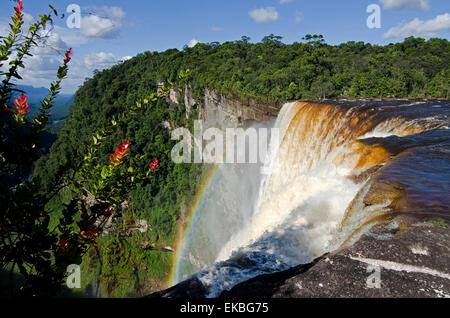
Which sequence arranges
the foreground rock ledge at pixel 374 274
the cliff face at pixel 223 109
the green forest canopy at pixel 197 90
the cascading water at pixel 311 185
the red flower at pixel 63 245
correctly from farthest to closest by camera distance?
the cliff face at pixel 223 109, the green forest canopy at pixel 197 90, the cascading water at pixel 311 185, the foreground rock ledge at pixel 374 274, the red flower at pixel 63 245

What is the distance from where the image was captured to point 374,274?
2.82 metres

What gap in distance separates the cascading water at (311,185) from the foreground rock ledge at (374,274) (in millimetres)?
665

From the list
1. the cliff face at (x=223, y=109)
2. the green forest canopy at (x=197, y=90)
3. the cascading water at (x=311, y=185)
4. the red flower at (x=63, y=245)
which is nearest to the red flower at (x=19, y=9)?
the red flower at (x=63, y=245)

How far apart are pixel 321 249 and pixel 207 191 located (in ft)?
83.2

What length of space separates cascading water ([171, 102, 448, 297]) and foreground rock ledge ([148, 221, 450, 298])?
2.18 feet

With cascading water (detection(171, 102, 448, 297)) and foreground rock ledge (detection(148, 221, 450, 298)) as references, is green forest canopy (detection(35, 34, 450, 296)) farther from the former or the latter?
foreground rock ledge (detection(148, 221, 450, 298))

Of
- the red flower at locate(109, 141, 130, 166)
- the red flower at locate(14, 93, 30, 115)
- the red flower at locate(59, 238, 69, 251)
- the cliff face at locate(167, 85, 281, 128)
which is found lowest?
the red flower at locate(59, 238, 69, 251)

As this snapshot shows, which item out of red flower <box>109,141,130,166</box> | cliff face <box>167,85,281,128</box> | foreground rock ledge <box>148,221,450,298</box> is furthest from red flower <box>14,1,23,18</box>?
cliff face <box>167,85,281,128</box>

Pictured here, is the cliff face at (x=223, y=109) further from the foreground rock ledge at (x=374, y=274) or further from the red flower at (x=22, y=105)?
the red flower at (x=22, y=105)

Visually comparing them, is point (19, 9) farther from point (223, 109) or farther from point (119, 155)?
point (223, 109)

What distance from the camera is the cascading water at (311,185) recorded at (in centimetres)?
438

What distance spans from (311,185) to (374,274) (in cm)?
452

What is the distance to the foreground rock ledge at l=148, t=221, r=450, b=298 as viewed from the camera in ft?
8.66
